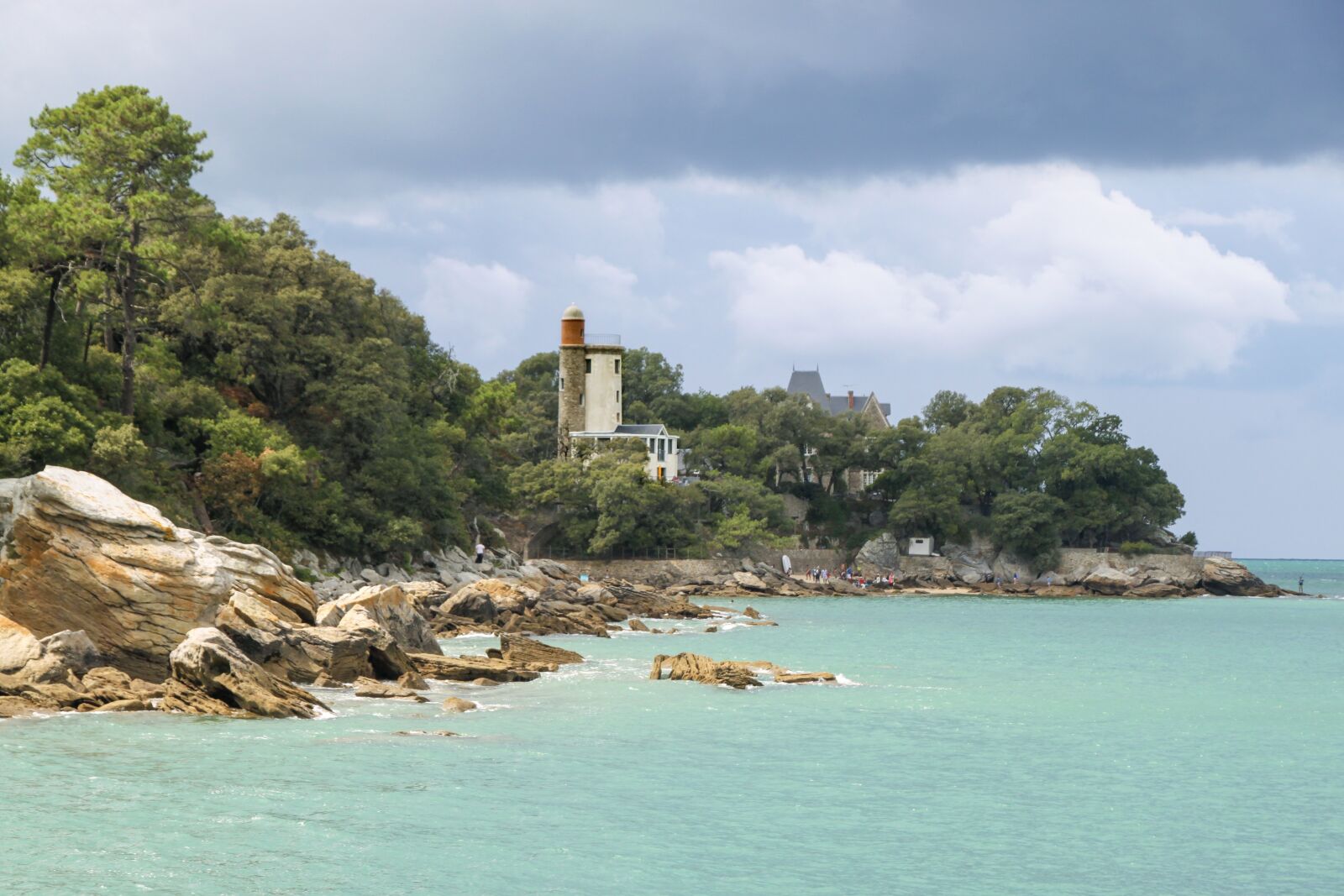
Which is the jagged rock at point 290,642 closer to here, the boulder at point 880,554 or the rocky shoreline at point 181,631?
the rocky shoreline at point 181,631

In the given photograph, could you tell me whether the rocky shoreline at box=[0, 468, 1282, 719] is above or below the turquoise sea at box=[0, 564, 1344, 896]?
above

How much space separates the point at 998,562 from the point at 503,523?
35.5 m

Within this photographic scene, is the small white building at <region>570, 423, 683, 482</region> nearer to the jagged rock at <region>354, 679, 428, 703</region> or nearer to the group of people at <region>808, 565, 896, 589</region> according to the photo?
the group of people at <region>808, 565, 896, 589</region>

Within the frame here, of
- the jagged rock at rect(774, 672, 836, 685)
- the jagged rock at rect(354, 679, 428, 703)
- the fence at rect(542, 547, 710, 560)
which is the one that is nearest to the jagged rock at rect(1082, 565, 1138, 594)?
the fence at rect(542, 547, 710, 560)

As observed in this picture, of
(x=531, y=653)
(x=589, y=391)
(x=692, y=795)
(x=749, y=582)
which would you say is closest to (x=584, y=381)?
(x=589, y=391)

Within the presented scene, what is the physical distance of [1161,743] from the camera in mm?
25156

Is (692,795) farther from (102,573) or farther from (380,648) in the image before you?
(102,573)

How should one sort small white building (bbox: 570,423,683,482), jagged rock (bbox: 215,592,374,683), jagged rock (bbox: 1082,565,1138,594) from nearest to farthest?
jagged rock (bbox: 215,592,374,683) → small white building (bbox: 570,423,683,482) → jagged rock (bbox: 1082,565,1138,594)

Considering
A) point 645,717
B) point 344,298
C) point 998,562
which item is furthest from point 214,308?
point 998,562

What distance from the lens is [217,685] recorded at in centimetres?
2350

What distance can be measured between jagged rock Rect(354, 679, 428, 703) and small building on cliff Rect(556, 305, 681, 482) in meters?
58.0

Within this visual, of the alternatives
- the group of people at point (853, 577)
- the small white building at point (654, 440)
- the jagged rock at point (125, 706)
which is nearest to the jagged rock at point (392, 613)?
the jagged rock at point (125, 706)

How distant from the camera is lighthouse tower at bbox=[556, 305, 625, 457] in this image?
85438mm

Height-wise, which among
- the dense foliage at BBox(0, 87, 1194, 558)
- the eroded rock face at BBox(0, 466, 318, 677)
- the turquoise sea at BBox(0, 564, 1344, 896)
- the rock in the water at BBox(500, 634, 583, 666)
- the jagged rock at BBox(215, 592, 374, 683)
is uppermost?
the dense foliage at BBox(0, 87, 1194, 558)
